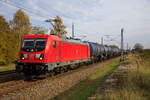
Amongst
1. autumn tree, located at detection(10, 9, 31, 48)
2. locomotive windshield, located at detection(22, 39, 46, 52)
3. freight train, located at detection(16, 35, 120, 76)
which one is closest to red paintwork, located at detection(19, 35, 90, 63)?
freight train, located at detection(16, 35, 120, 76)

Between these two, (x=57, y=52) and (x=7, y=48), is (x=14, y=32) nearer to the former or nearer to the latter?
(x=7, y=48)

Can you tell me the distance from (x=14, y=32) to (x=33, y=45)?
90.6 ft

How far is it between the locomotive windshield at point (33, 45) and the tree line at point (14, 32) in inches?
439

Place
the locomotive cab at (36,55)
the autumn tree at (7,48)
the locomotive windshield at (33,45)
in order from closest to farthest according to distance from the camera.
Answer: the locomotive cab at (36,55), the locomotive windshield at (33,45), the autumn tree at (7,48)

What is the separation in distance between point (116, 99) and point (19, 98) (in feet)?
15.3

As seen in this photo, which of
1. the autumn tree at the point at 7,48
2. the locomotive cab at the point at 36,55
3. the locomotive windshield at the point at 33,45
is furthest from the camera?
the autumn tree at the point at 7,48

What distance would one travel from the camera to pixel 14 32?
115 ft

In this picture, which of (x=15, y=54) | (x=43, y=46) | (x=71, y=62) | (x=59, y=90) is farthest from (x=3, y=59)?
(x=59, y=90)

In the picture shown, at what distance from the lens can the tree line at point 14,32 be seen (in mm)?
20672

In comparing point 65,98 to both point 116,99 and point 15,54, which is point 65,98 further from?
point 15,54

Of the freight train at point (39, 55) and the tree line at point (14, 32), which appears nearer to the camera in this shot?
the freight train at point (39, 55)

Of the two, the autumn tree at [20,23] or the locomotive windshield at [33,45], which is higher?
the autumn tree at [20,23]

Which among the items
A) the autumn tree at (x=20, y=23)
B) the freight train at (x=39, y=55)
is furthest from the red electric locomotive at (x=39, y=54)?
the autumn tree at (x=20, y=23)

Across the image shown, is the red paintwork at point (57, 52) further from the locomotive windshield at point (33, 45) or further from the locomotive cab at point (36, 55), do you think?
the locomotive windshield at point (33, 45)
